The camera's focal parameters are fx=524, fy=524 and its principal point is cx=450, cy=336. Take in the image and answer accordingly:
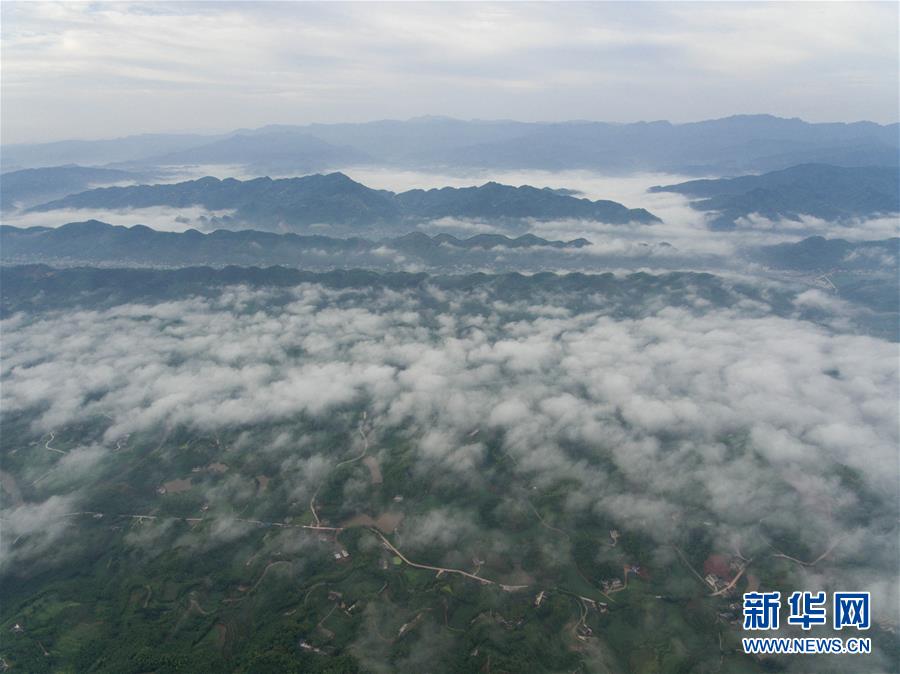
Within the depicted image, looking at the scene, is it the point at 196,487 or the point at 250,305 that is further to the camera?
the point at 250,305

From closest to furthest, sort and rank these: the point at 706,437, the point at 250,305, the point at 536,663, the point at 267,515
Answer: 1. the point at 536,663
2. the point at 267,515
3. the point at 706,437
4. the point at 250,305

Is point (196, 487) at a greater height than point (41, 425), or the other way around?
point (41, 425)

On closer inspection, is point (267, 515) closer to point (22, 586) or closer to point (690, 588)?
point (22, 586)

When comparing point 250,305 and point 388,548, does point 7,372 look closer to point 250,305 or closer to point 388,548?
A: point 250,305

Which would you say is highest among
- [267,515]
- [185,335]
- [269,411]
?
[185,335]

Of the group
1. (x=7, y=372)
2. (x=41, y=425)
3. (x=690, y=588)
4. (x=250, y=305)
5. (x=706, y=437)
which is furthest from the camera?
(x=250, y=305)

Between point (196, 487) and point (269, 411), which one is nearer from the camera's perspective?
point (196, 487)

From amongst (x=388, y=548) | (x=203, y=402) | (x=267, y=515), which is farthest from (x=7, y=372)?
(x=388, y=548)

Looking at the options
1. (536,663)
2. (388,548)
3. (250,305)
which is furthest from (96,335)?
(536,663)

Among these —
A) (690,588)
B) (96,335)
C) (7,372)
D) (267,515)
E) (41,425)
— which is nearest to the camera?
(690,588)
